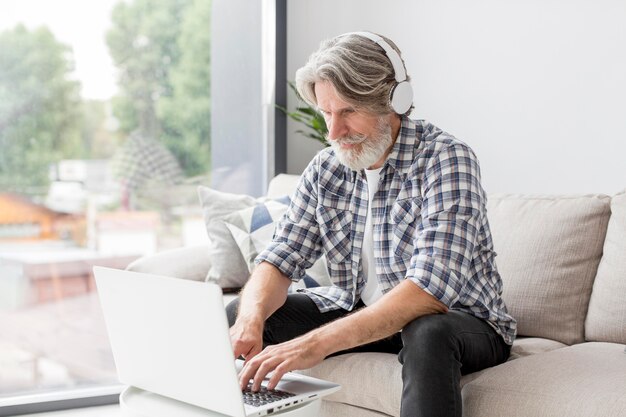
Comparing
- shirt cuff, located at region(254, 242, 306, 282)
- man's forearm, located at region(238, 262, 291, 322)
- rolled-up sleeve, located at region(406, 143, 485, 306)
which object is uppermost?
rolled-up sleeve, located at region(406, 143, 485, 306)

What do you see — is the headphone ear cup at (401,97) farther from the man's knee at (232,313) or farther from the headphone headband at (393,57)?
the man's knee at (232,313)

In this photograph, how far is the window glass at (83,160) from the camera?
9.43ft

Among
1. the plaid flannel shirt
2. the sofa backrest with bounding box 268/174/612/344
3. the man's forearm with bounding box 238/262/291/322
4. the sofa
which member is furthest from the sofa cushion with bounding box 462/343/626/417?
the man's forearm with bounding box 238/262/291/322

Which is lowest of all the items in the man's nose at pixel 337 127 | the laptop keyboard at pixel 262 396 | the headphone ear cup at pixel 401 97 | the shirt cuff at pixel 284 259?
the laptop keyboard at pixel 262 396

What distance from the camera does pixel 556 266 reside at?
83.3 inches

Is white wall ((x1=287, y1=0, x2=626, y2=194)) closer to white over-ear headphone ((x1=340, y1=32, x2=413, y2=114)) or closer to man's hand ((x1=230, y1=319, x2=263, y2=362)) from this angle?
white over-ear headphone ((x1=340, y1=32, x2=413, y2=114))

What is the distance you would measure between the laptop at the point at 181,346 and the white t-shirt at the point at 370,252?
43 centimetres

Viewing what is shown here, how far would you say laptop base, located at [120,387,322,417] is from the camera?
1.48 metres

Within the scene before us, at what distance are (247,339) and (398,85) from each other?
0.66 meters

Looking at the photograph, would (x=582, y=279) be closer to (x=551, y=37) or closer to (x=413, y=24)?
(x=551, y=37)

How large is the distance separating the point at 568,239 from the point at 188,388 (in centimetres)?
111

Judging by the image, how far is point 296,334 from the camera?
79.7 inches

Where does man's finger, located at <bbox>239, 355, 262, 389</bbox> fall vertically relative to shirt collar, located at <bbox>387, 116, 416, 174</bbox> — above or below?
below

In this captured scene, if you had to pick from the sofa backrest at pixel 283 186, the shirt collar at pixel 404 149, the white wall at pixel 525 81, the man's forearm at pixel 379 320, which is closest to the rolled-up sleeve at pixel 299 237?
the shirt collar at pixel 404 149
